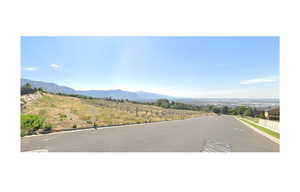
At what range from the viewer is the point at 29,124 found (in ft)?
24.2

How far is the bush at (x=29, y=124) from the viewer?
719cm

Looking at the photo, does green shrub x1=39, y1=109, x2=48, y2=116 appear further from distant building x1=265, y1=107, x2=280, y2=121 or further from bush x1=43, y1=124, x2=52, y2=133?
distant building x1=265, y1=107, x2=280, y2=121

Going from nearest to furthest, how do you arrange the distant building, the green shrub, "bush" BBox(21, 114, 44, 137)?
"bush" BBox(21, 114, 44, 137)
the green shrub
the distant building

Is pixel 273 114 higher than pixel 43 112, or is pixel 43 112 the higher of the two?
pixel 43 112

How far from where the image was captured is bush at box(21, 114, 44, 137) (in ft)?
23.6

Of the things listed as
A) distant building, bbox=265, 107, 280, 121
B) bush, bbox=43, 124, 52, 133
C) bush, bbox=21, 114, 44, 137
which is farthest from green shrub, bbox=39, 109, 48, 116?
distant building, bbox=265, 107, 280, 121

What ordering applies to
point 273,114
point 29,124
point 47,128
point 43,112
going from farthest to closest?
point 273,114 < point 43,112 < point 47,128 < point 29,124

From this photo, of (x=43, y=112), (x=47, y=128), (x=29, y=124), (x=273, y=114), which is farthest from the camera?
(x=273, y=114)

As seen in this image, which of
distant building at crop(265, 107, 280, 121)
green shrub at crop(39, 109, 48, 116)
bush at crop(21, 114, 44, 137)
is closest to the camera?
bush at crop(21, 114, 44, 137)

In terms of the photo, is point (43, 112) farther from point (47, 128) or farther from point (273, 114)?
point (273, 114)

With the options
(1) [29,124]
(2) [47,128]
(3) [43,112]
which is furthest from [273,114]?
(3) [43,112]
